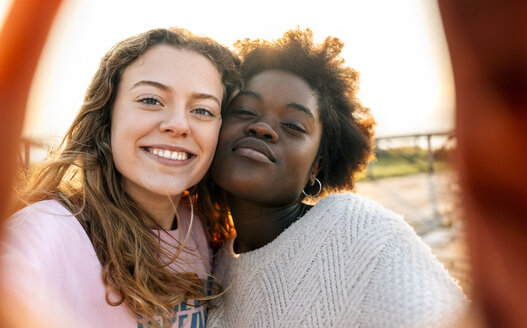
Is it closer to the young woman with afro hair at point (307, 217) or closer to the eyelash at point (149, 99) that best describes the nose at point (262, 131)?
the young woman with afro hair at point (307, 217)

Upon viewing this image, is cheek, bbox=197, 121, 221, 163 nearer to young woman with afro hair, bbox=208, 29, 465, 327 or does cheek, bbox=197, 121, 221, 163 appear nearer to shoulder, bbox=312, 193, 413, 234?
young woman with afro hair, bbox=208, 29, 465, 327

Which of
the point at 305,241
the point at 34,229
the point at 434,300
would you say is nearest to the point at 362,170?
the point at 305,241

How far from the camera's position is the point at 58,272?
1.44 metres

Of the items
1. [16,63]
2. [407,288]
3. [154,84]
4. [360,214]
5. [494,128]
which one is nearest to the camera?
[494,128]

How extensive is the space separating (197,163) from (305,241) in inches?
22.8

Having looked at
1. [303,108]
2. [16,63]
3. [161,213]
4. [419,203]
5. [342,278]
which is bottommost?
[419,203]

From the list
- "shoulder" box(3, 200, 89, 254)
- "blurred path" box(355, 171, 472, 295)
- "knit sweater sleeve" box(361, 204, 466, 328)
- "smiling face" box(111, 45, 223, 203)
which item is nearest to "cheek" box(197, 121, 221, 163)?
"smiling face" box(111, 45, 223, 203)

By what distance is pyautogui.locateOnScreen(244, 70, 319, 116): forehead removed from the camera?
204cm

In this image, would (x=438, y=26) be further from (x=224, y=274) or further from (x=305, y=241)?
(x=224, y=274)

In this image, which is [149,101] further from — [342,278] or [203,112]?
[342,278]

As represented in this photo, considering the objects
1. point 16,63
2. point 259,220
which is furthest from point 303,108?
point 16,63

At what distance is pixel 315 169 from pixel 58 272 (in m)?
1.33

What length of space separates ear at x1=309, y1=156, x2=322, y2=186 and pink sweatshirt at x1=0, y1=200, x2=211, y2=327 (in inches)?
37.9

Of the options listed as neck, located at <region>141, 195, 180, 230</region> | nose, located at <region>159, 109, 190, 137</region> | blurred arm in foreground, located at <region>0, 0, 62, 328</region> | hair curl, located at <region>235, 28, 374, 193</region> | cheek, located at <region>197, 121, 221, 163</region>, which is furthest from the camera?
hair curl, located at <region>235, 28, 374, 193</region>
